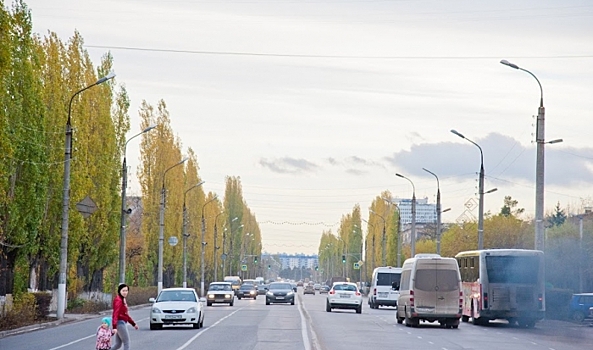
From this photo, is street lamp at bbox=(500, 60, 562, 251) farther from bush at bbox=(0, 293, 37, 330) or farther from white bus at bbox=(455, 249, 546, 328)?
bush at bbox=(0, 293, 37, 330)

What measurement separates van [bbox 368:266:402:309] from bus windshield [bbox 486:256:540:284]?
Answer: 83.9ft

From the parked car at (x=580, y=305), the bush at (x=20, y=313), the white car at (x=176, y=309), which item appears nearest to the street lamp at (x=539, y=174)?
the parked car at (x=580, y=305)

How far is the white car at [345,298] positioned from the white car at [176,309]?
22.4m

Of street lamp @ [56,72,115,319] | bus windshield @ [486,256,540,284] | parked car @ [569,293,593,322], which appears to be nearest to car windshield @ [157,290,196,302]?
street lamp @ [56,72,115,319]

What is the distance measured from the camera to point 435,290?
42.2 metres

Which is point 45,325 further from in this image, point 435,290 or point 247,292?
point 247,292

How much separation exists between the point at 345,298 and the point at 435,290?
758 inches

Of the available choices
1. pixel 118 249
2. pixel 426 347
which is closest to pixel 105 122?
pixel 118 249

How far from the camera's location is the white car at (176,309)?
1511 inches

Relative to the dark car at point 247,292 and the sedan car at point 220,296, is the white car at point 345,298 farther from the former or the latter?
the dark car at point 247,292

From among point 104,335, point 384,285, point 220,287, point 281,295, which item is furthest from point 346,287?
point 104,335

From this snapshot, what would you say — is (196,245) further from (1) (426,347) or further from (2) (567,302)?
(1) (426,347)

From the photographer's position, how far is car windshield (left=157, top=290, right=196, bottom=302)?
39.1 meters

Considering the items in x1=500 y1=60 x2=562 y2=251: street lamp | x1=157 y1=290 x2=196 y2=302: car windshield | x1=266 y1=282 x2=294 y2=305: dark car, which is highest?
x1=500 y1=60 x2=562 y2=251: street lamp
